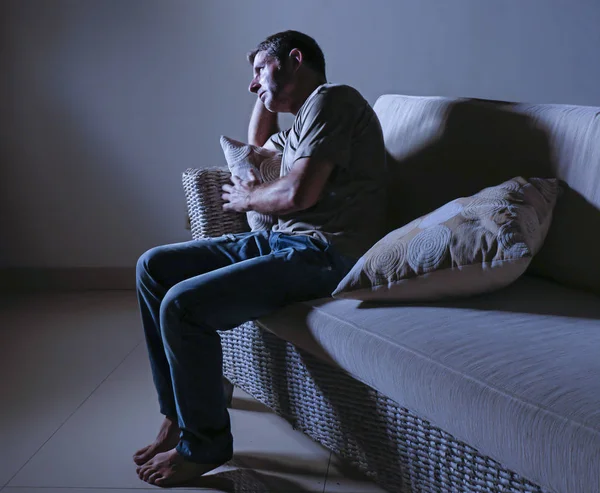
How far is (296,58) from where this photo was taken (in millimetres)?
2117

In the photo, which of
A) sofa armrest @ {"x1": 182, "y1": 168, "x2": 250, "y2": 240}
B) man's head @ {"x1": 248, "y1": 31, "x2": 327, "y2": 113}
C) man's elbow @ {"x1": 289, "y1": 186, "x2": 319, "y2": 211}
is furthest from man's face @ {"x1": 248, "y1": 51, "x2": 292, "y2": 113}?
man's elbow @ {"x1": 289, "y1": 186, "x2": 319, "y2": 211}

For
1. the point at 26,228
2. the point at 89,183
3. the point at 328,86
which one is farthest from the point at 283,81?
the point at 26,228

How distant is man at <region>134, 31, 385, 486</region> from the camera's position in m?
1.72

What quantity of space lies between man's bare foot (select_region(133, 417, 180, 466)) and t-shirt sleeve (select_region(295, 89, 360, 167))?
734 millimetres

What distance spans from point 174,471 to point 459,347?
0.78 meters

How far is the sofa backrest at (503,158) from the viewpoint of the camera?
1.73m

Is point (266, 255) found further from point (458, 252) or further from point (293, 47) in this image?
point (293, 47)

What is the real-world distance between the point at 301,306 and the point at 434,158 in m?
0.60

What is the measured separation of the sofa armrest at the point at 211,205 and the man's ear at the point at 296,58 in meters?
0.38

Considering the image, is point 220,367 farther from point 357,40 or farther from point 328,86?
point 357,40

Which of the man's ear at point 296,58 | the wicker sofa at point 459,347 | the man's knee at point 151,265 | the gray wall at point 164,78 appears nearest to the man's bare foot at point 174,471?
the wicker sofa at point 459,347

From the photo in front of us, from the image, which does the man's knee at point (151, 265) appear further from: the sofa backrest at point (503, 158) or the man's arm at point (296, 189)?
the sofa backrest at point (503, 158)

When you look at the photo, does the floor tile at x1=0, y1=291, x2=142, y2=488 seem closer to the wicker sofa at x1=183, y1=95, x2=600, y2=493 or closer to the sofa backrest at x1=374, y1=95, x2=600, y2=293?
the wicker sofa at x1=183, y1=95, x2=600, y2=493

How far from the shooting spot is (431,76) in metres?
3.07
